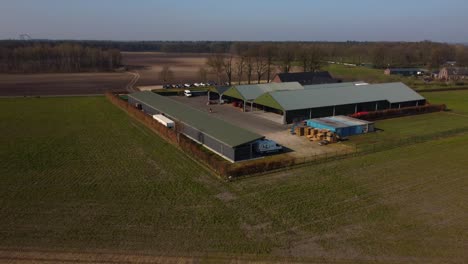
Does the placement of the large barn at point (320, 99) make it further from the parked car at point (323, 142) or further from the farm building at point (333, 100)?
the parked car at point (323, 142)

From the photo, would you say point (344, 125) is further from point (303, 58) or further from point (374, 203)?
point (303, 58)

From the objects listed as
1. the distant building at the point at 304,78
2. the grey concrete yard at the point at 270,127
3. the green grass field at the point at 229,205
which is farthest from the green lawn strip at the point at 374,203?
the distant building at the point at 304,78

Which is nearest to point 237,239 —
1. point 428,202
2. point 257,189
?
point 257,189

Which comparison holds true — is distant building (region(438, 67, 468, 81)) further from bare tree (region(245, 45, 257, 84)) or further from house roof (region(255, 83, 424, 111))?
house roof (region(255, 83, 424, 111))

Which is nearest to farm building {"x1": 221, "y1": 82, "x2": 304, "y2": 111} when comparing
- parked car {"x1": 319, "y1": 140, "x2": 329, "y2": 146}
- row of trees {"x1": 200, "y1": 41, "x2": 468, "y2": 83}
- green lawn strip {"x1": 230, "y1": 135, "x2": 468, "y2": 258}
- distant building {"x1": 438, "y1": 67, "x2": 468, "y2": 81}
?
parked car {"x1": 319, "y1": 140, "x2": 329, "y2": 146}

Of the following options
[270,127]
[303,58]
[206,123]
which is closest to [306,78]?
[303,58]

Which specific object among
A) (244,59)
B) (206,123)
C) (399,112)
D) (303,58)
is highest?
(303,58)

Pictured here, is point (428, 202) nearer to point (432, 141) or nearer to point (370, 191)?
point (370, 191)
